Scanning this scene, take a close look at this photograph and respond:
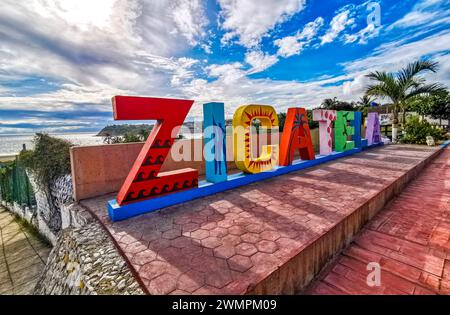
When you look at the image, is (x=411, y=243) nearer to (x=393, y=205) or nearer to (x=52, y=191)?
(x=393, y=205)

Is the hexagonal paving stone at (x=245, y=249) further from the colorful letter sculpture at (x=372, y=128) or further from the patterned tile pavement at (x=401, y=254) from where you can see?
the colorful letter sculpture at (x=372, y=128)

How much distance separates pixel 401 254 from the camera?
2609mm

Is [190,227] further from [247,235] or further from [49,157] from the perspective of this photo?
[49,157]

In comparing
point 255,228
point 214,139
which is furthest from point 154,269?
point 214,139

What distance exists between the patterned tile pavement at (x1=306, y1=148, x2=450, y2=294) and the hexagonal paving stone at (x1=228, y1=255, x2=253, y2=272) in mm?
797

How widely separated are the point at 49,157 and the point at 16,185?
5445mm

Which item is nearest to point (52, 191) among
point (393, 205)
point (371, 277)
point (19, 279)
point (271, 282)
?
point (19, 279)

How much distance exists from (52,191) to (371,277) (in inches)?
276

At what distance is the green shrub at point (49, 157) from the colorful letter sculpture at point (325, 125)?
728 centimetres

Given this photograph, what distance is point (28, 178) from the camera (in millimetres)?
7508

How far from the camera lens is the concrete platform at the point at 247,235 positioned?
1819 mm

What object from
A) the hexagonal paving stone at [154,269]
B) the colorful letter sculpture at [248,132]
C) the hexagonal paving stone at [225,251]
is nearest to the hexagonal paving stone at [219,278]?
the hexagonal paving stone at [225,251]

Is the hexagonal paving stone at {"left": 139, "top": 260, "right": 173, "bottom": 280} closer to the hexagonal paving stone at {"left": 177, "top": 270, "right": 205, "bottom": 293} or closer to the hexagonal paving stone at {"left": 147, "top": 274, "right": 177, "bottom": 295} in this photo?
the hexagonal paving stone at {"left": 147, "top": 274, "right": 177, "bottom": 295}

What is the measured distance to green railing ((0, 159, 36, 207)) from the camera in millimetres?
7687
